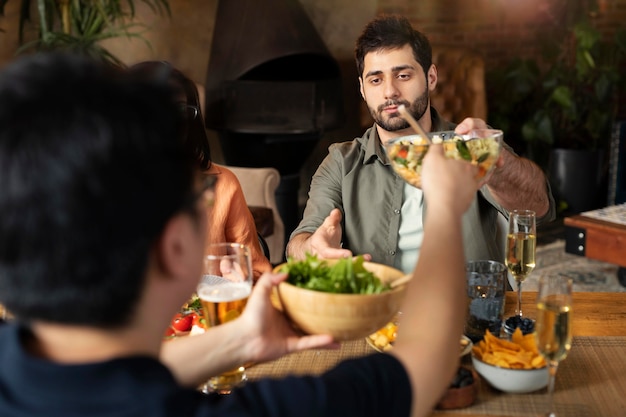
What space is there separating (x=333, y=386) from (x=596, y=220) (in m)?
3.35

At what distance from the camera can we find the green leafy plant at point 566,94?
5.46m

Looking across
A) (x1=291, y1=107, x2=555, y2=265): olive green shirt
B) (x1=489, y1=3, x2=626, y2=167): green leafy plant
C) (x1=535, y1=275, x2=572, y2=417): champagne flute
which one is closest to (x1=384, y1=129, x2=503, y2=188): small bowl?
(x1=535, y1=275, x2=572, y2=417): champagne flute

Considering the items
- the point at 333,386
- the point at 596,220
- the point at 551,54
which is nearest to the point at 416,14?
the point at 551,54

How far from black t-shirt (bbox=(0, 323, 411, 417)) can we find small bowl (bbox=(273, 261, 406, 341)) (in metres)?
0.20

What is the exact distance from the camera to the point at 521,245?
1.74 meters

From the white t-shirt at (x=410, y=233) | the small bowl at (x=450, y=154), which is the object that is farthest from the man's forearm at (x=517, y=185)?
the small bowl at (x=450, y=154)

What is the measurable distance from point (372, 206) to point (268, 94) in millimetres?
2514

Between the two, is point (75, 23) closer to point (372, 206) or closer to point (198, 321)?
point (372, 206)

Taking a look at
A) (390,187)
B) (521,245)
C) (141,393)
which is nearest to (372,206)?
(390,187)

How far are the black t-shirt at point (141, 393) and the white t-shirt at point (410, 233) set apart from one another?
139 centimetres

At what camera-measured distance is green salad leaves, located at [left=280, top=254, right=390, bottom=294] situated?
118 cm

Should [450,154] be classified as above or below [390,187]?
above

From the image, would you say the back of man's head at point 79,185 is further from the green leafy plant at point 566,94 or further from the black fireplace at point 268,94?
the green leafy plant at point 566,94

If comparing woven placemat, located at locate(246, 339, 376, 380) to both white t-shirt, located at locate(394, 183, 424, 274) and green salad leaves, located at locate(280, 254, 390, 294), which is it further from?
white t-shirt, located at locate(394, 183, 424, 274)
